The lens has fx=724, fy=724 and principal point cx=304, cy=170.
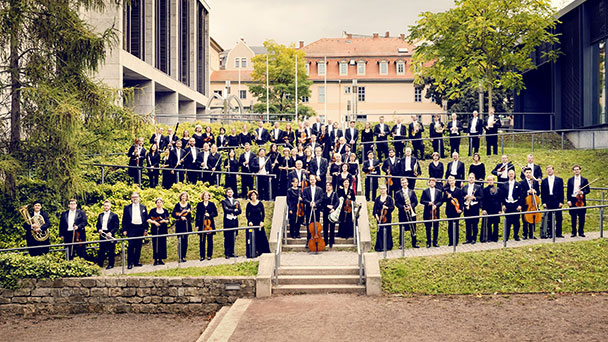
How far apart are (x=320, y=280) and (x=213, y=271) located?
2.09 meters

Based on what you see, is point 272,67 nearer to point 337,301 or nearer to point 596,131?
point 596,131

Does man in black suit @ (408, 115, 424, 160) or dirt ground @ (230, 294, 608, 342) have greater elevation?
man in black suit @ (408, 115, 424, 160)

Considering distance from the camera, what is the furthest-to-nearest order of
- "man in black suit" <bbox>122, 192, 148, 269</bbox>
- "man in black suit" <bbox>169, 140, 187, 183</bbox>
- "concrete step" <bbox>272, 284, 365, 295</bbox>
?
"man in black suit" <bbox>169, 140, 187, 183</bbox> < "man in black suit" <bbox>122, 192, 148, 269</bbox> < "concrete step" <bbox>272, 284, 365, 295</bbox>

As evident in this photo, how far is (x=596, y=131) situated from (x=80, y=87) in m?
17.7

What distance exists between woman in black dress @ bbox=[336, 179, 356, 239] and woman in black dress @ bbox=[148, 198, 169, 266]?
12.9 feet

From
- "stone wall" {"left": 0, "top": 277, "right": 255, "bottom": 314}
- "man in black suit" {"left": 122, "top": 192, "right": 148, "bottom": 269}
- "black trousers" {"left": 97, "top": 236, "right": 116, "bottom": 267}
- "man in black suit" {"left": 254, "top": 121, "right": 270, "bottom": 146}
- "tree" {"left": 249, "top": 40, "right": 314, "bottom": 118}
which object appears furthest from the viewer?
"tree" {"left": 249, "top": 40, "right": 314, "bottom": 118}

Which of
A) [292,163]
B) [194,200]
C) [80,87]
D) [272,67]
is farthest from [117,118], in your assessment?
[272,67]

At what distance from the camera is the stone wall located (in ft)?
44.4

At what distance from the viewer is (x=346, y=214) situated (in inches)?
648

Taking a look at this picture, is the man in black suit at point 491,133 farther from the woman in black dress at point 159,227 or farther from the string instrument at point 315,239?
the woman in black dress at point 159,227

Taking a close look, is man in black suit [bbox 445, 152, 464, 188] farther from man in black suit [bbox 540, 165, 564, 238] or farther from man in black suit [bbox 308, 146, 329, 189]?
man in black suit [bbox 308, 146, 329, 189]

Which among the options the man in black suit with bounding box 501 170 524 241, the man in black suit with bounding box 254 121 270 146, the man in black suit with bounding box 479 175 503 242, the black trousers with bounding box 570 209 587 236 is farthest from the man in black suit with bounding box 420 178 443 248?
the man in black suit with bounding box 254 121 270 146

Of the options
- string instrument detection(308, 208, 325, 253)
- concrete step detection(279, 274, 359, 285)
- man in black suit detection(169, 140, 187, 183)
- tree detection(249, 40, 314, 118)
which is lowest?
concrete step detection(279, 274, 359, 285)

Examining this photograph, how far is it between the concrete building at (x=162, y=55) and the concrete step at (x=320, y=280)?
1468cm
